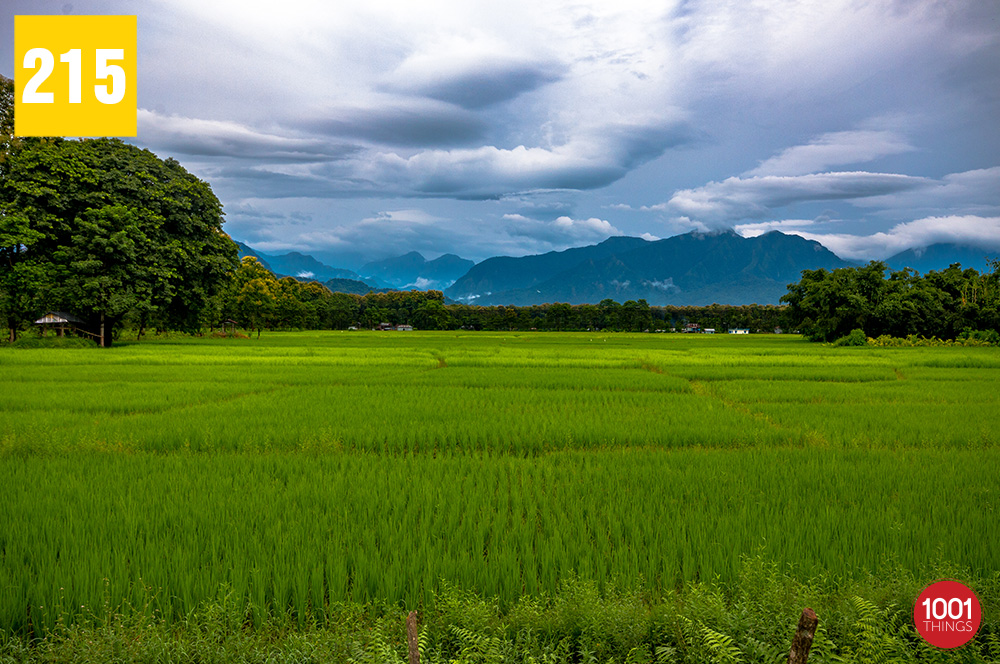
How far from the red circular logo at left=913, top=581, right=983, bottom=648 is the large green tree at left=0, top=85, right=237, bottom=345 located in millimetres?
34877

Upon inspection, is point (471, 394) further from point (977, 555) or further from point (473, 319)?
point (473, 319)

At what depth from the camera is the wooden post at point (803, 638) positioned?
1.83m

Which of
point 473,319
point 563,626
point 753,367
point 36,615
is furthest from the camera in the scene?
point 473,319

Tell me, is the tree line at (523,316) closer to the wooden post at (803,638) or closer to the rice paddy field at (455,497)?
the rice paddy field at (455,497)

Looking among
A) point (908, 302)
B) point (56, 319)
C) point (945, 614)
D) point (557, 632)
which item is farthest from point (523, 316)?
point (945, 614)

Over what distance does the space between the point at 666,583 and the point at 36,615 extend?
440cm

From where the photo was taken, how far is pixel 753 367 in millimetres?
22156

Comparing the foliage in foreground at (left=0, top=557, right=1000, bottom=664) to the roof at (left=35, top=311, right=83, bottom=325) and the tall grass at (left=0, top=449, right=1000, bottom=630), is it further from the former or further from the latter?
the roof at (left=35, top=311, right=83, bottom=325)

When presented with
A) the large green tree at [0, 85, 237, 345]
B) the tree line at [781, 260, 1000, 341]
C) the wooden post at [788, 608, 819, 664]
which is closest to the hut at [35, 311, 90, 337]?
the large green tree at [0, 85, 237, 345]

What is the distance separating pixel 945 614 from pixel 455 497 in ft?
13.3

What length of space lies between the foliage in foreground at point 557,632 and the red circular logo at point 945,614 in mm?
89

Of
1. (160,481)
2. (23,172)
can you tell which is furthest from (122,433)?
(23,172)

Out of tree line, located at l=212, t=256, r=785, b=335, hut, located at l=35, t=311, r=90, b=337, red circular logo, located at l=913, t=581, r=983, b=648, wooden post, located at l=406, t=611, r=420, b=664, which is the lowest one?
→ red circular logo, located at l=913, t=581, r=983, b=648

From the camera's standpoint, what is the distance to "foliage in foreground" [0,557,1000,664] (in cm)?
281
